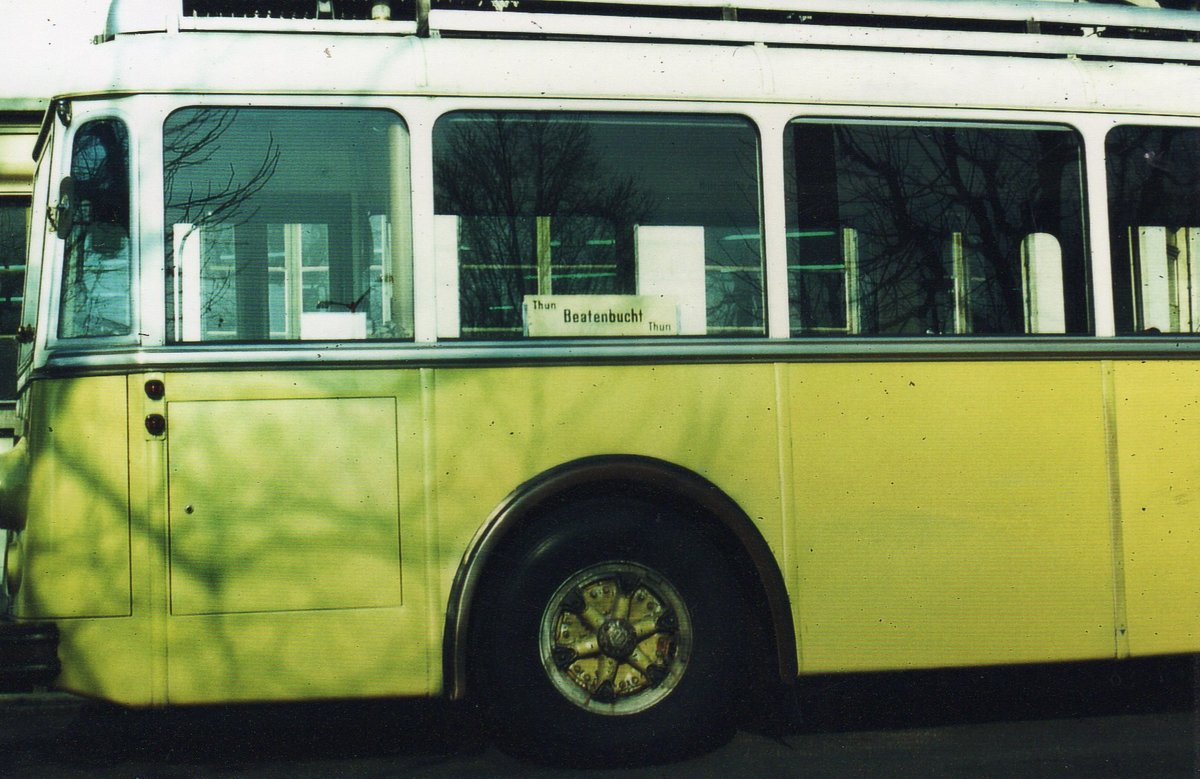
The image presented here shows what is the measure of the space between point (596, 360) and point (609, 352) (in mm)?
56

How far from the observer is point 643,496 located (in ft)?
15.6

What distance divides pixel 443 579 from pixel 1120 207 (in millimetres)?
3078

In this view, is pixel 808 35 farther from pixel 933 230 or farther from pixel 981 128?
pixel 933 230

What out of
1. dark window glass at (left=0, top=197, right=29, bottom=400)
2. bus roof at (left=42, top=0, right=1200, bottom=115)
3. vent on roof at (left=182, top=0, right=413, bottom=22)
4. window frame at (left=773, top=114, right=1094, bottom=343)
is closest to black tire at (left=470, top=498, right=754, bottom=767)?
window frame at (left=773, top=114, right=1094, bottom=343)

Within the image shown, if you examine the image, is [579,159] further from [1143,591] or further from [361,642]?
[1143,591]

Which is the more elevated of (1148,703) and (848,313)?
(848,313)

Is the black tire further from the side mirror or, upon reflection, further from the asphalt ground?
the side mirror

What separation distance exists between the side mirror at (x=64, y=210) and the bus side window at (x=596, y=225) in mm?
1294

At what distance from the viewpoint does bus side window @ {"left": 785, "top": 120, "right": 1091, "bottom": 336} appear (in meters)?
4.91

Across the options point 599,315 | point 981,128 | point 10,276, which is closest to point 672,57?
point 599,315

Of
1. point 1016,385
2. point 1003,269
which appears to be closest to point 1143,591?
point 1016,385

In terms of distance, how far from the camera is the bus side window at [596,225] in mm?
4676

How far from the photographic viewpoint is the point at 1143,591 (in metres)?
5.03

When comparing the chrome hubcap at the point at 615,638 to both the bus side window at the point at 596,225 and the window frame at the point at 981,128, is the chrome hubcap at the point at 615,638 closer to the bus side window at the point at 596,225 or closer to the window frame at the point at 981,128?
the bus side window at the point at 596,225
